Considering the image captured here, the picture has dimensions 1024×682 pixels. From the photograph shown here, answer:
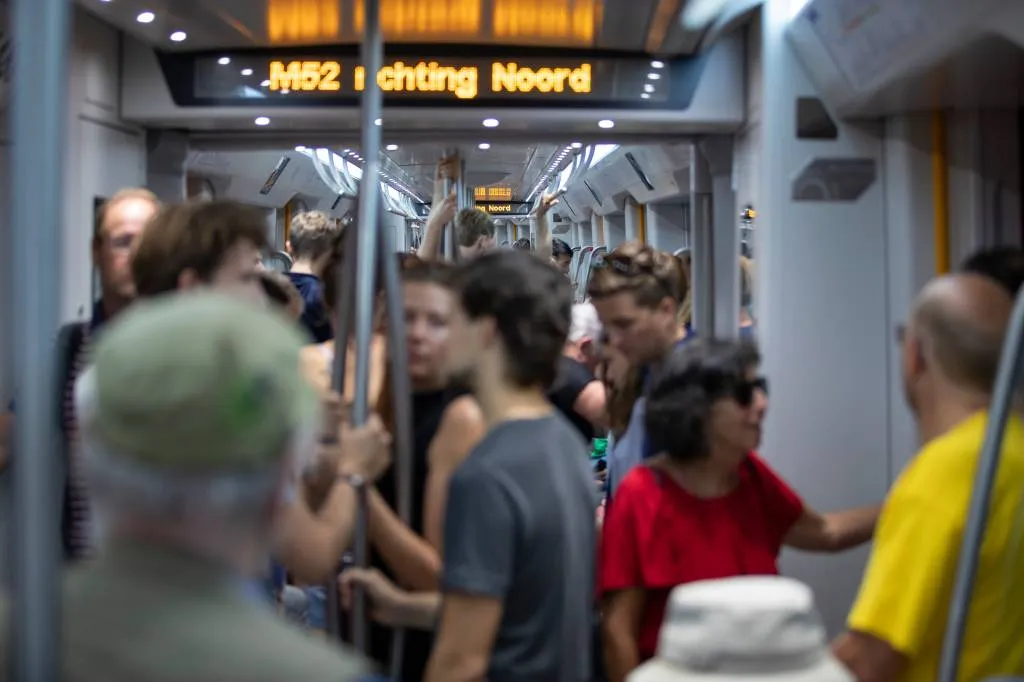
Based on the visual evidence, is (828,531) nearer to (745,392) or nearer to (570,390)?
(745,392)

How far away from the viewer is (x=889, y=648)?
7.07 feet

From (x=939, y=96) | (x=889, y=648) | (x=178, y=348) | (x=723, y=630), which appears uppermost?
(x=939, y=96)

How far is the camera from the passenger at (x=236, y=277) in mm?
2209

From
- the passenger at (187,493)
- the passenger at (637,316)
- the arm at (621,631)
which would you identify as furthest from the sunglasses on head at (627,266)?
the passenger at (187,493)

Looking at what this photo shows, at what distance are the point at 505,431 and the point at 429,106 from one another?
3135mm

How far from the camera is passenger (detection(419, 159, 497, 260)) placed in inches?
200

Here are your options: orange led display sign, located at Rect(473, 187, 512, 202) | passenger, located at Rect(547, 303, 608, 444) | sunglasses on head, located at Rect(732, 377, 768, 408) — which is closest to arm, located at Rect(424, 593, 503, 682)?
sunglasses on head, located at Rect(732, 377, 768, 408)

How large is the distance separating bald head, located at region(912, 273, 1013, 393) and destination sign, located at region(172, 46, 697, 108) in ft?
9.65

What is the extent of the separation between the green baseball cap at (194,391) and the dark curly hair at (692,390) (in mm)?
1536

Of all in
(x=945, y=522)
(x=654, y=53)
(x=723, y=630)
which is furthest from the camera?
(x=654, y=53)

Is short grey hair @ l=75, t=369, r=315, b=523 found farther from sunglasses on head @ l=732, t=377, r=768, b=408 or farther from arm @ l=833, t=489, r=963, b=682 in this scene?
sunglasses on head @ l=732, t=377, r=768, b=408

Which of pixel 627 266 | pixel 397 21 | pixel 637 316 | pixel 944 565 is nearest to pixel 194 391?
pixel 944 565

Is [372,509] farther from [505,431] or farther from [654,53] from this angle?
[654,53]

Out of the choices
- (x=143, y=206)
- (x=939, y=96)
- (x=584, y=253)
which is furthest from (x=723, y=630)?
(x=584, y=253)
